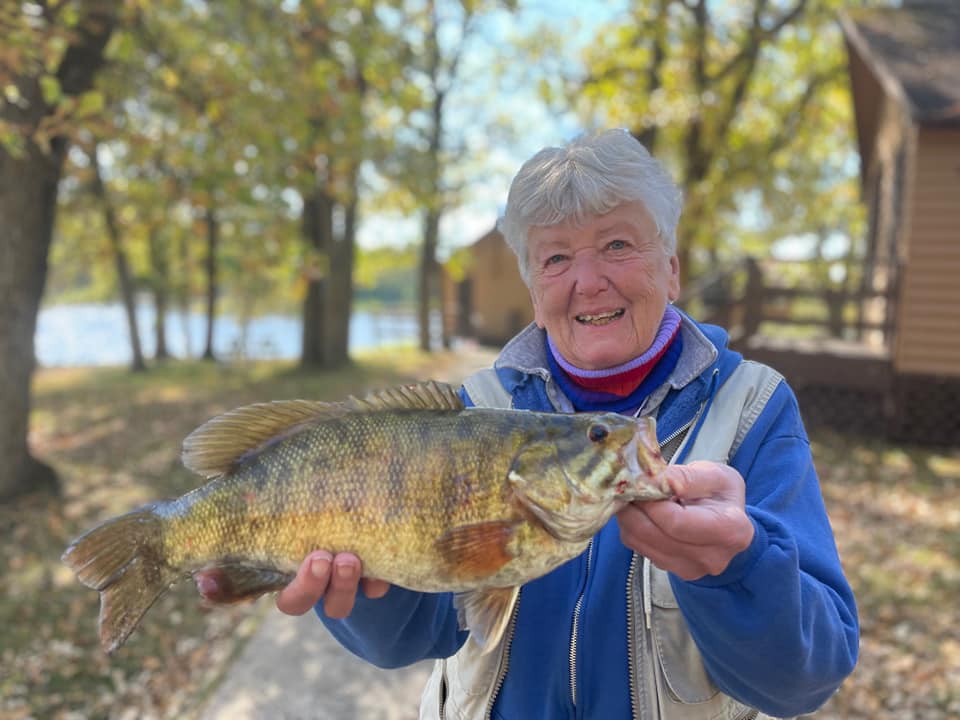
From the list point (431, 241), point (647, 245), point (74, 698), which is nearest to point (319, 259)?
point (74, 698)

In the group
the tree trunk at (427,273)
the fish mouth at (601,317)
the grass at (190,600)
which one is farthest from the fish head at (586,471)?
the tree trunk at (427,273)

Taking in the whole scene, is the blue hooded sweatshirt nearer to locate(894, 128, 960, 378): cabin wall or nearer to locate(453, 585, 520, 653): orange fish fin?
locate(453, 585, 520, 653): orange fish fin

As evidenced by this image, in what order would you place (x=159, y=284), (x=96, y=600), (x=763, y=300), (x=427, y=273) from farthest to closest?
(x=159, y=284)
(x=427, y=273)
(x=763, y=300)
(x=96, y=600)

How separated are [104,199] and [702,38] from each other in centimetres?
1279

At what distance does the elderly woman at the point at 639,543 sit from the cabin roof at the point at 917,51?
9.37 m

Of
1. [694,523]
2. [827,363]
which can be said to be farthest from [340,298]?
[694,523]

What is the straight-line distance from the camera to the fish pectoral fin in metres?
1.91

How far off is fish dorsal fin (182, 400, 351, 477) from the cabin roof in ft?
33.0

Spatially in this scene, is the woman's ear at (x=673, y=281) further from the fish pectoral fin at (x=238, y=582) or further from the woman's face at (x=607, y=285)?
the fish pectoral fin at (x=238, y=582)

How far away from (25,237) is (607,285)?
7.61 m

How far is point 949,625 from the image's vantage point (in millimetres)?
5535

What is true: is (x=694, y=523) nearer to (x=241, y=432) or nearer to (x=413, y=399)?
(x=413, y=399)

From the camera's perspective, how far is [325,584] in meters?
1.83

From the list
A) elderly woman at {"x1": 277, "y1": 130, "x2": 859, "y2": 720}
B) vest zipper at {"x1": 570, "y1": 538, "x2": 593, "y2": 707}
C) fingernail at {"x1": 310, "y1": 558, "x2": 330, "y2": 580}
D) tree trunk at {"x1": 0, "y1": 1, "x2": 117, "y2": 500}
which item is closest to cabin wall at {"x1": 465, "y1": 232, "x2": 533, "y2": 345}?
tree trunk at {"x1": 0, "y1": 1, "x2": 117, "y2": 500}
